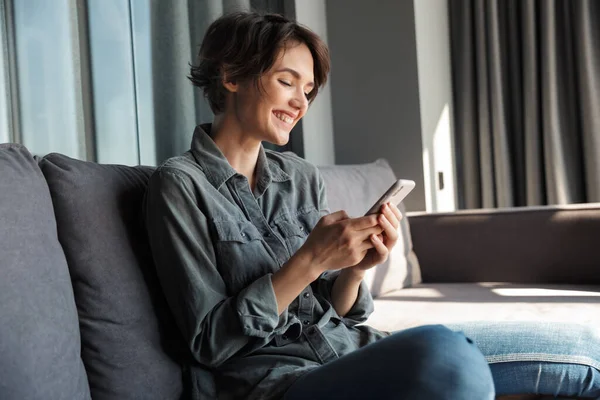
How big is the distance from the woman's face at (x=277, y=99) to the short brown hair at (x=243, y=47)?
2cm

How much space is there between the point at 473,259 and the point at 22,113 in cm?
141

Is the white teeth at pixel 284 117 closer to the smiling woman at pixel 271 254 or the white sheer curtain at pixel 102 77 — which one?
the smiling woman at pixel 271 254

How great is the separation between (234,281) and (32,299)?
1.06 feet

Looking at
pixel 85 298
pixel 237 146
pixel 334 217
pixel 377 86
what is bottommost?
pixel 85 298

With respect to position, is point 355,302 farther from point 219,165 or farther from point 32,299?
point 32,299

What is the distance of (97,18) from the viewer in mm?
1768

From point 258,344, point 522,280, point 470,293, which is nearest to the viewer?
point 258,344

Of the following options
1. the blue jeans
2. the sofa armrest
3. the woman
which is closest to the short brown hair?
the woman

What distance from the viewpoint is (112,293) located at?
1.11m

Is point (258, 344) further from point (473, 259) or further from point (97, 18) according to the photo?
point (473, 259)

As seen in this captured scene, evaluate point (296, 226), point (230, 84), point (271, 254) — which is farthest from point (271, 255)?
point (230, 84)

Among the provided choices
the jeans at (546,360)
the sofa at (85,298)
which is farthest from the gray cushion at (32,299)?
the jeans at (546,360)

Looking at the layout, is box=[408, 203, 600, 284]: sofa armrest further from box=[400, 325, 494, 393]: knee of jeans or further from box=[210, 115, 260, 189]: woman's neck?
box=[400, 325, 494, 393]: knee of jeans

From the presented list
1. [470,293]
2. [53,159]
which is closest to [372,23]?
[470,293]
